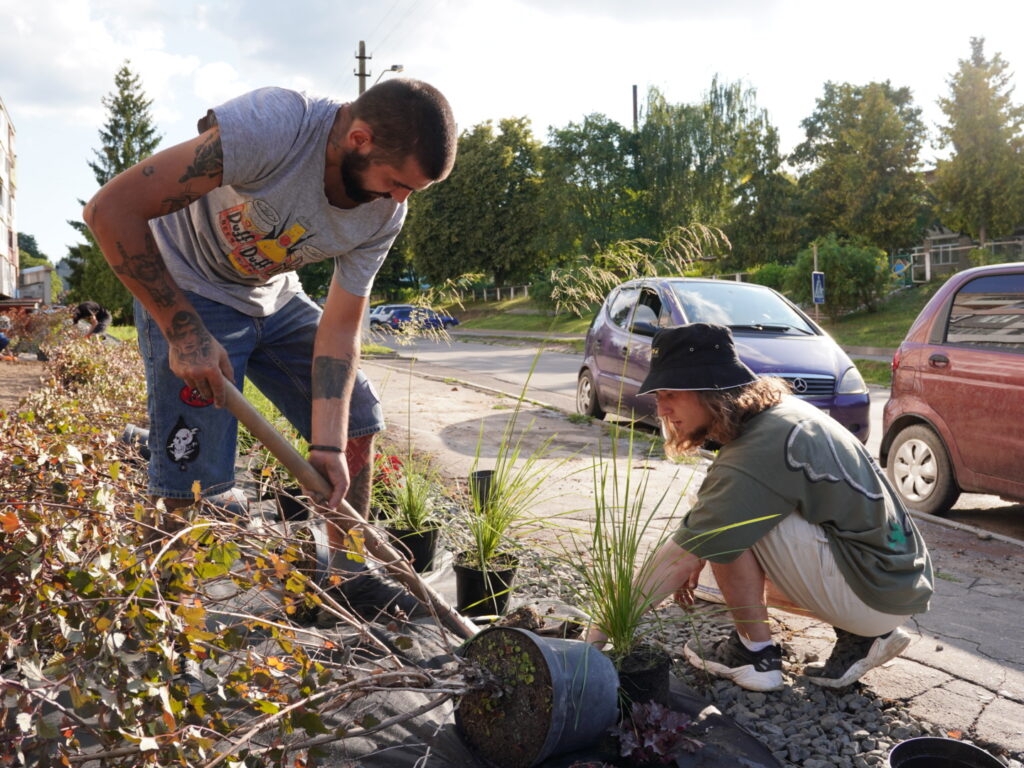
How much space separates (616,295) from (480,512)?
6.28 metres

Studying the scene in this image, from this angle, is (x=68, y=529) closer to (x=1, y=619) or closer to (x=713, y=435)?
(x=1, y=619)

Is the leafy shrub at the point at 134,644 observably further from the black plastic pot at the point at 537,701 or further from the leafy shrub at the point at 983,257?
the leafy shrub at the point at 983,257

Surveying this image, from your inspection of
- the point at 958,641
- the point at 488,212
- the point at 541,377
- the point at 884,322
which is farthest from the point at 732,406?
the point at 488,212

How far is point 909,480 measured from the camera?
600 cm

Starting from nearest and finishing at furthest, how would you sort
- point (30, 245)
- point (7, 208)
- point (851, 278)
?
point (851, 278), point (7, 208), point (30, 245)

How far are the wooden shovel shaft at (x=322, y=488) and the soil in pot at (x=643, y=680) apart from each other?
0.58 m

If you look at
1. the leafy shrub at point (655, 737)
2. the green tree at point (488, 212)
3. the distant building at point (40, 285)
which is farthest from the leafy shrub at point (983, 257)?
the distant building at point (40, 285)

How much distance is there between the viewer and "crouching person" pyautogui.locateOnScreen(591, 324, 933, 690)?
270cm

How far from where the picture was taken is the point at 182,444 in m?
2.92

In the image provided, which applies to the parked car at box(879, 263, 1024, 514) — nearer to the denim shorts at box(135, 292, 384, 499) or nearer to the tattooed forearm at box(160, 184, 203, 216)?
the denim shorts at box(135, 292, 384, 499)

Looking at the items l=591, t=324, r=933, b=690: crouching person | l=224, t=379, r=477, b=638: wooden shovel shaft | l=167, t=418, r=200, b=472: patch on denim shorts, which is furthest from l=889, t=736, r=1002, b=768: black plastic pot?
l=167, t=418, r=200, b=472: patch on denim shorts

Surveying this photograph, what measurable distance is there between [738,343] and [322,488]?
17.7 ft

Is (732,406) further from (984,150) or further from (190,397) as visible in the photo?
(984,150)

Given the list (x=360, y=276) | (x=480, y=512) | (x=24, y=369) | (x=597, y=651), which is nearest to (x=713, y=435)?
(x=597, y=651)
